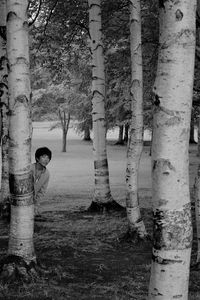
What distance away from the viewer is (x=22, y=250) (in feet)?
18.9

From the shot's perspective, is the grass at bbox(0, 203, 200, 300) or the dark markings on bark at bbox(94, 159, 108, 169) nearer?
the grass at bbox(0, 203, 200, 300)

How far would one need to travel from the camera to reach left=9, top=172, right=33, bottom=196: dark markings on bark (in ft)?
18.5

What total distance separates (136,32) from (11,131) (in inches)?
144

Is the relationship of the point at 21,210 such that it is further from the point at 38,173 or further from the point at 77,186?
the point at 77,186

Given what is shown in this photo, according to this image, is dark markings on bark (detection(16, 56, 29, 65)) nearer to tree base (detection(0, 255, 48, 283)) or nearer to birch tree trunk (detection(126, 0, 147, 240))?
tree base (detection(0, 255, 48, 283))

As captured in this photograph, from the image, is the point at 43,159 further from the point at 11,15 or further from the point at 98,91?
the point at 98,91

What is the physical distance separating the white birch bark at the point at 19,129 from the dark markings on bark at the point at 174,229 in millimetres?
2806

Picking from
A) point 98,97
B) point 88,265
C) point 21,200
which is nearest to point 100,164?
point 98,97

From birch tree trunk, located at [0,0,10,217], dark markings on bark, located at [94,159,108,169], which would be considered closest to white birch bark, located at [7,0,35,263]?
birch tree trunk, located at [0,0,10,217]

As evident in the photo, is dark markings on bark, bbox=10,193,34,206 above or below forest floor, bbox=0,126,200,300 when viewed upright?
above

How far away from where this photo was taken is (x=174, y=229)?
309 cm

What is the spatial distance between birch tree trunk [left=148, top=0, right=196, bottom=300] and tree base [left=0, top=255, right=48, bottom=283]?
8.88ft

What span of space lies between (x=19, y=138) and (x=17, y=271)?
4.89 ft

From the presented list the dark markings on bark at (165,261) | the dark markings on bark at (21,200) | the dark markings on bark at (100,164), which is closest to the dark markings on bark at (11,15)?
the dark markings on bark at (21,200)
